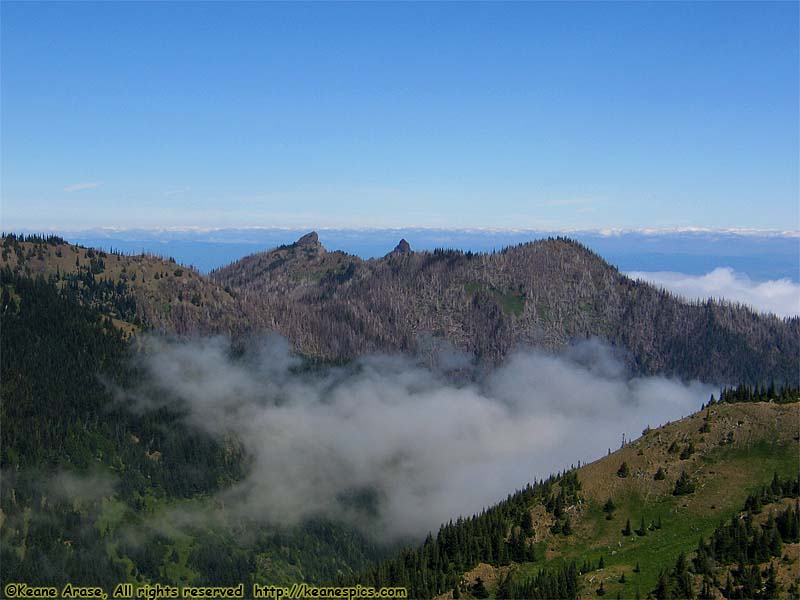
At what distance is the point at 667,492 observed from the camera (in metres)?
174

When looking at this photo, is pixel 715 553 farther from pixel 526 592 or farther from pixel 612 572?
pixel 526 592

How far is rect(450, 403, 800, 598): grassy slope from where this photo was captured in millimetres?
150125

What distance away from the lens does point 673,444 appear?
189 metres

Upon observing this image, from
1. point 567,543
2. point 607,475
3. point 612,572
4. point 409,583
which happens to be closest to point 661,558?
point 612,572

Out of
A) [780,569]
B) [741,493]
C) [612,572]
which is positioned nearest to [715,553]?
[780,569]

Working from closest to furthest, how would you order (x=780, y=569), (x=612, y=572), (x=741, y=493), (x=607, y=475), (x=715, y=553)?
(x=780, y=569) → (x=715, y=553) → (x=612, y=572) → (x=741, y=493) → (x=607, y=475)

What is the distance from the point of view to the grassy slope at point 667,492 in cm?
15012

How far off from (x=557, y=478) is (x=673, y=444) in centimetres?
3437

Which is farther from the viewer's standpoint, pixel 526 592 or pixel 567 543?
pixel 567 543

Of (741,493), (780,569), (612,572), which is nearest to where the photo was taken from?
(780,569)

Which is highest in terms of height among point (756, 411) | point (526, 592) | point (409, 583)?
point (756, 411)

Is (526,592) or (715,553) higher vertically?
(715,553)

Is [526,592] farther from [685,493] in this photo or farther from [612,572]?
[685,493]

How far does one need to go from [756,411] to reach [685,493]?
3970 centimetres
